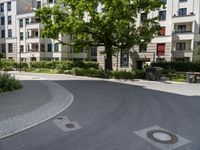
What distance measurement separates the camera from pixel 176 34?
104ft

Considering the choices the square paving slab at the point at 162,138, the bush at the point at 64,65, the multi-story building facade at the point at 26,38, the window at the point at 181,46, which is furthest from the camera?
the multi-story building facade at the point at 26,38

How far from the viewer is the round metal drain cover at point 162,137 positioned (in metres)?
5.32

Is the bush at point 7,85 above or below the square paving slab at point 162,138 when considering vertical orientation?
above

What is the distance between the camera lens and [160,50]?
33.1 m

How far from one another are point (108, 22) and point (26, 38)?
31.1 metres

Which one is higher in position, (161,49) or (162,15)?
(162,15)

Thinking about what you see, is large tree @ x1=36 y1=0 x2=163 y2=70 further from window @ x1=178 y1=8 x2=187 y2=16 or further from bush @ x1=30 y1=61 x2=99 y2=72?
window @ x1=178 y1=8 x2=187 y2=16

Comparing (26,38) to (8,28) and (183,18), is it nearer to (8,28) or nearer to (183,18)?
(8,28)

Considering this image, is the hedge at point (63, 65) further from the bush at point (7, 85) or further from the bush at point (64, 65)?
the bush at point (7, 85)

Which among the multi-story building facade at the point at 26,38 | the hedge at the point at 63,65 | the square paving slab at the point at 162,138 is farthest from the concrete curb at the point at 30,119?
the multi-story building facade at the point at 26,38

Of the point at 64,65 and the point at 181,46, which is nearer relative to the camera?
the point at 181,46

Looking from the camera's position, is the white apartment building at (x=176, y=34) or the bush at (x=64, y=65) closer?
the white apartment building at (x=176, y=34)

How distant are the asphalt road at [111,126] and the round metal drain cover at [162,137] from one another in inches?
12.9

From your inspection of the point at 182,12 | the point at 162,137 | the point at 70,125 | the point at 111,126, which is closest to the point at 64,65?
the point at 182,12
